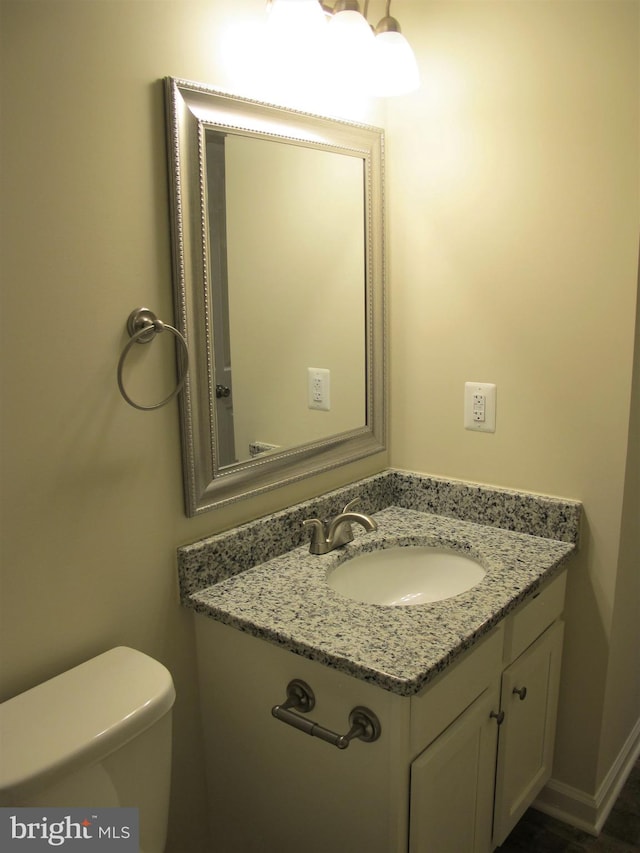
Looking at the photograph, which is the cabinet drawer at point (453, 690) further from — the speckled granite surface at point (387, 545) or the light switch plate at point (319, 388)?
the light switch plate at point (319, 388)

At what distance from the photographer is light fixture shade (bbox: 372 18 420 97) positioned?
→ 4.78 ft

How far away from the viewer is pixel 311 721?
4.01 ft

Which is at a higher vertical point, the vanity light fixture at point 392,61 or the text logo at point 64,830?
the vanity light fixture at point 392,61

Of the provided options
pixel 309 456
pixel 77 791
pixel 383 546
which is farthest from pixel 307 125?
pixel 77 791

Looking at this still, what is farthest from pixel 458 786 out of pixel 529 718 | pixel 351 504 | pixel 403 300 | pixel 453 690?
pixel 403 300

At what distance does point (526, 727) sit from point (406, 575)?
0.44 meters

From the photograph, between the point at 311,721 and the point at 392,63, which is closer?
the point at 311,721

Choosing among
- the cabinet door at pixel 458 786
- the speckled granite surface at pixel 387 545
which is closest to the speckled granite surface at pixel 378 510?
the speckled granite surface at pixel 387 545

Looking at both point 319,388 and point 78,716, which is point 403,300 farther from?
point 78,716

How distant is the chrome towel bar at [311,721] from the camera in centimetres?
114

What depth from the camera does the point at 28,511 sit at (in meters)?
1.11

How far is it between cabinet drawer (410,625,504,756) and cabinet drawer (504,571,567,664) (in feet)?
0.14

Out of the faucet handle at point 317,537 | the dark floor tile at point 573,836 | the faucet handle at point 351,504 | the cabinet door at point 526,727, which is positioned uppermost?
the faucet handle at point 351,504

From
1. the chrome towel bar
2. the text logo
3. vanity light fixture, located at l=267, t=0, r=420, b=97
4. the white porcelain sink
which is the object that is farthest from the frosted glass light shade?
the text logo
